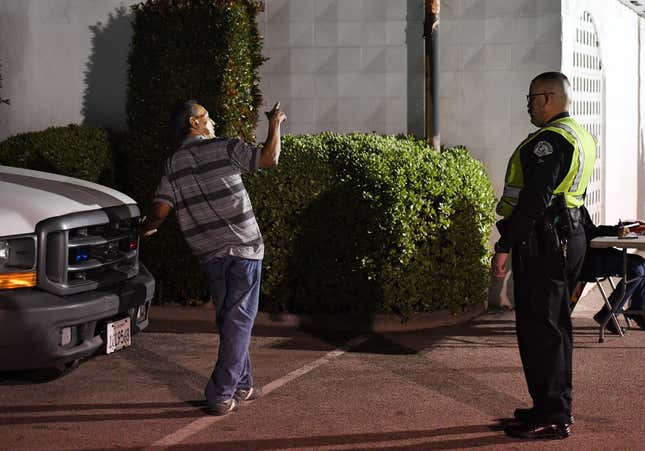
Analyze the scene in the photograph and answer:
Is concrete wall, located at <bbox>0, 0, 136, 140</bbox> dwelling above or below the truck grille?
above

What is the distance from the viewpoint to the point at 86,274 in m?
7.49

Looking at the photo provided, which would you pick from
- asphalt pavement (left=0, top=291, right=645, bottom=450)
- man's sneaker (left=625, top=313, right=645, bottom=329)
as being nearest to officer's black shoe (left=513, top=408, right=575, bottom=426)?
asphalt pavement (left=0, top=291, right=645, bottom=450)

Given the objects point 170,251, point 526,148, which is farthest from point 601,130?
point 526,148

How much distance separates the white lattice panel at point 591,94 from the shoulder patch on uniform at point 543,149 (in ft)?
16.6

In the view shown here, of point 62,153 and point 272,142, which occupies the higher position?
point 62,153

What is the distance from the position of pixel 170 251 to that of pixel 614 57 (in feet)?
20.5

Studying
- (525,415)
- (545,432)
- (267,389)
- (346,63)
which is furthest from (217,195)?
(346,63)

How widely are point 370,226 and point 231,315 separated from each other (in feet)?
9.69

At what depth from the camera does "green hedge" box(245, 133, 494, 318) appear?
1007 cm

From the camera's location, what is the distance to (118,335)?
7477 millimetres

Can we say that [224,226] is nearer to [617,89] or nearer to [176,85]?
[176,85]

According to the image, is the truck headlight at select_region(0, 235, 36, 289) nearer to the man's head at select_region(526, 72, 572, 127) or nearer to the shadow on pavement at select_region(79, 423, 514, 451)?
the shadow on pavement at select_region(79, 423, 514, 451)

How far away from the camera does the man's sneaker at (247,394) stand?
756cm

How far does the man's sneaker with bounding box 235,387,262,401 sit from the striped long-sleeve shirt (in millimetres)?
840
